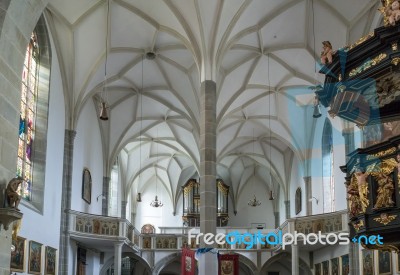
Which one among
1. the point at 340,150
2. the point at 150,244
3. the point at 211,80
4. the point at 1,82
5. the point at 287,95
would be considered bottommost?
the point at 150,244

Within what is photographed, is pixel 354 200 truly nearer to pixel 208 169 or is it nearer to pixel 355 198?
pixel 355 198

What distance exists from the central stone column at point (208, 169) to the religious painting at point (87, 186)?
937 centimetres

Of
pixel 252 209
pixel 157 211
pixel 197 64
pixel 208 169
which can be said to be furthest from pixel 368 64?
pixel 157 211

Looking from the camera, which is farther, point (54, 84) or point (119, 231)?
point (119, 231)

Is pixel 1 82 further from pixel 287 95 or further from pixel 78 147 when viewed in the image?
pixel 287 95

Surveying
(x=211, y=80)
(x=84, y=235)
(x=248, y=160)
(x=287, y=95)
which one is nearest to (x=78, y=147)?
(x=84, y=235)

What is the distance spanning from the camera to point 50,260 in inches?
842

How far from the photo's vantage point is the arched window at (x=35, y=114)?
2003cm

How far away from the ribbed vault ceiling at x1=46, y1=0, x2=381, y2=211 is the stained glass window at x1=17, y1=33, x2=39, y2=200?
5.60 feet

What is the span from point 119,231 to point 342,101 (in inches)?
700

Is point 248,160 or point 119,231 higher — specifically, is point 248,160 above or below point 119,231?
above

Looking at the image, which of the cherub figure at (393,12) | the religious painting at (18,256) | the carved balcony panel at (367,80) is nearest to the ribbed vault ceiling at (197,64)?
the religious painting at (18,256)

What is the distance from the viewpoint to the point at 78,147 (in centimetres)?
2547

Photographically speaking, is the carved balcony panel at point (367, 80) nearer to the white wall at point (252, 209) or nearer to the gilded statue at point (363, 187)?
the gilded statue at point (363, 187)
